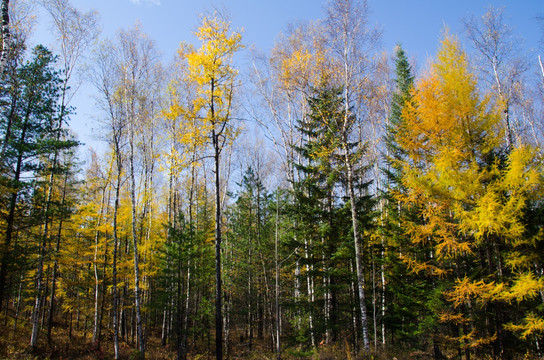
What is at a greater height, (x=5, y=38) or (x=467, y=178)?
(x=5, y=38)

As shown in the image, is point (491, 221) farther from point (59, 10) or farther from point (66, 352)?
point (59, 10)

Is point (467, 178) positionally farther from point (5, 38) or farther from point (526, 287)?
point (5, 38)

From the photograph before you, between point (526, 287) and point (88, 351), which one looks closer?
point (526, 287)

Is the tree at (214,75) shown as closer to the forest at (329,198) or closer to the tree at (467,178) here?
the forest at (329,198)

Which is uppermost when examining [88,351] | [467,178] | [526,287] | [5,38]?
[5,38]

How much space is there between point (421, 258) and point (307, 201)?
A: 517 centimetres

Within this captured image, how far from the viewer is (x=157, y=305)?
12414mm

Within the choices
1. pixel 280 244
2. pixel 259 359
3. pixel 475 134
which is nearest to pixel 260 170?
pixel 280 244

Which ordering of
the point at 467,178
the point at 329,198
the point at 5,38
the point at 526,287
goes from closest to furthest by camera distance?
the point at 526,287, the point at 5,38, the point at 467,178, the point at 329,198

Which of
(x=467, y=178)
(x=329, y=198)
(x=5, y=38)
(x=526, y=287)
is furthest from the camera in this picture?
(x=329, y=198)

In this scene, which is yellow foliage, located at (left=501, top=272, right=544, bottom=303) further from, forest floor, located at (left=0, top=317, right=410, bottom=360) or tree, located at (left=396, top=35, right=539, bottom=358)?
forest floor, located at (left=0, top=317, right=410, bottom=360)

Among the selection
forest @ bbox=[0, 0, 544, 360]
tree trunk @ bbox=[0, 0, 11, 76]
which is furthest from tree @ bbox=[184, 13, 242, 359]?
tree trunk @ bbox=[0, 0, 11, 76]

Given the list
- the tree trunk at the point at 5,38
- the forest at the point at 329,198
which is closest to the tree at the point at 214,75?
the forest at the point at 329,198

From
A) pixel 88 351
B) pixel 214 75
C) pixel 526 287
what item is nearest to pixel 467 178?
pixel 526 287
